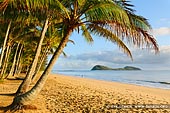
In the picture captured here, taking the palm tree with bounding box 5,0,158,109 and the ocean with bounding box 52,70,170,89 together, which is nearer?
the palm tree with bounding box 5,0,158,109

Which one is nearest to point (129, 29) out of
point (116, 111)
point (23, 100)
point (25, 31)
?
point (116, 111)

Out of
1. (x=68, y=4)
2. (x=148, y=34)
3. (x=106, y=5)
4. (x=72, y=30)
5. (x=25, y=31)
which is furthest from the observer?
(x=25, y=31)

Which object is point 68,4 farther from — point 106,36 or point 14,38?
point 14,38

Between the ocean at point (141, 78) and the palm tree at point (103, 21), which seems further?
the ocean at point (141, 78)

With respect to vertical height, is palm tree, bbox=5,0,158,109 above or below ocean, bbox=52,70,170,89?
above

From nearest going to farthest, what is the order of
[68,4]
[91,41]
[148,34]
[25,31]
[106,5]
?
[106,5], [148,34], [68,4], [91,41], [25,31]

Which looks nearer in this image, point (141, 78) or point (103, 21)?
point (103, 21)

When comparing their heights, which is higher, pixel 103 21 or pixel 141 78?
pixel 103 21

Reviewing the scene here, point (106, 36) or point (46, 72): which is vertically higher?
point (106, 36)

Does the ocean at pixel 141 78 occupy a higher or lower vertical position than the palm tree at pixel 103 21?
lower

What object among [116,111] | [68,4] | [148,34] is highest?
[68,4]

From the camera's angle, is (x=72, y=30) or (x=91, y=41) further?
(x=91, y=41)

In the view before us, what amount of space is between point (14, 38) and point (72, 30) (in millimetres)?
10005

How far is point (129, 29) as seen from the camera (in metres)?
6.64
